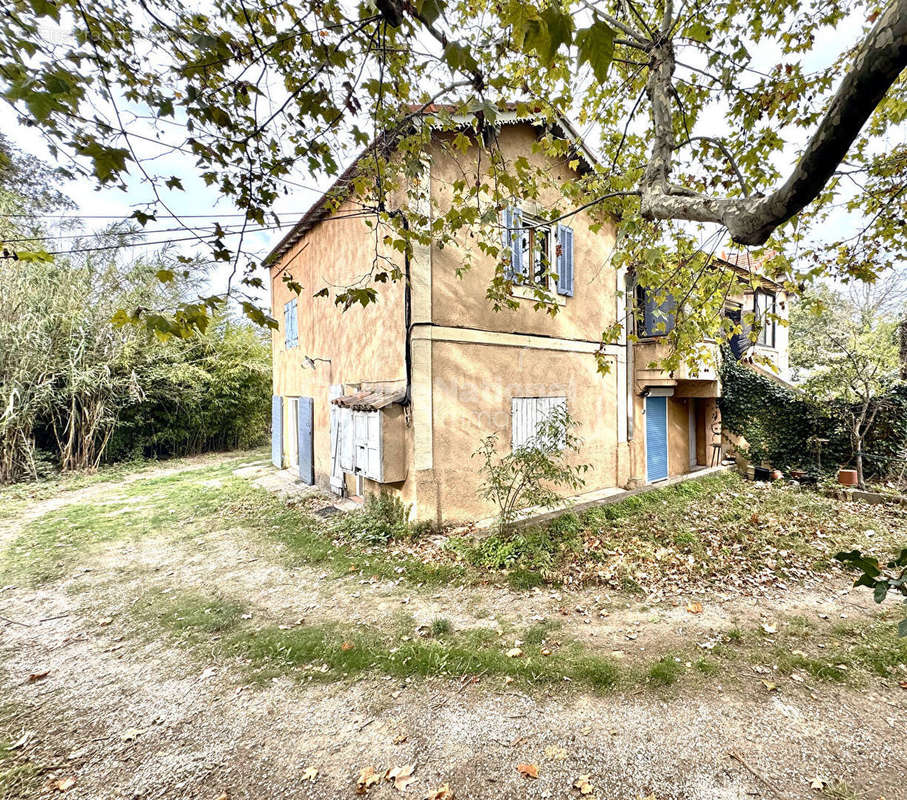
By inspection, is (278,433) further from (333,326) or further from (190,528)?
(190,528)

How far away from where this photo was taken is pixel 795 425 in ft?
33.7

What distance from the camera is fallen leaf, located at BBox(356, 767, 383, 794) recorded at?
2258 mm

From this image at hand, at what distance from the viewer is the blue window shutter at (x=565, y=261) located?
7560 millimetres

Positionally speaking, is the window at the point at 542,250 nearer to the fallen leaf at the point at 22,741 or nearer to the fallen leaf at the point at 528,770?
the fallen leaf at the point at 528,770

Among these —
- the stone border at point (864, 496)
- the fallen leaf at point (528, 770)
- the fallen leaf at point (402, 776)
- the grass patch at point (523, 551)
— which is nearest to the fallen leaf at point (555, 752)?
the fallen leaf at point (528, 770)

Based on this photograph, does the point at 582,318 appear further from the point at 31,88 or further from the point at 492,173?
the point at 31,88

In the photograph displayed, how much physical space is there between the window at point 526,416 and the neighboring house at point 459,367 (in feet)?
0.10

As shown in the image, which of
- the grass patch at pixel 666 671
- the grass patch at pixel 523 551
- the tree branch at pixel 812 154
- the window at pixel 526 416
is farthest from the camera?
the window at pixel 526 416

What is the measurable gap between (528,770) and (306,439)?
8474 millimetres

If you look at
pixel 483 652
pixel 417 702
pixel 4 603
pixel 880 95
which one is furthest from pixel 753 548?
pixel 4 603

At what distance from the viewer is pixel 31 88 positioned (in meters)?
1.65

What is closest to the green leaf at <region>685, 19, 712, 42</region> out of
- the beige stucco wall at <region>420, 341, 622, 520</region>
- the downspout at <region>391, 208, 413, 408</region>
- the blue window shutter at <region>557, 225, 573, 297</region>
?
the blue window shutter at <region>557, 225, 573, 297</region>

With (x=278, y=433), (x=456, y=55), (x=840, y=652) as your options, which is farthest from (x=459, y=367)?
(x=278, y=433)

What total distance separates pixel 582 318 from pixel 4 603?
9512mm
